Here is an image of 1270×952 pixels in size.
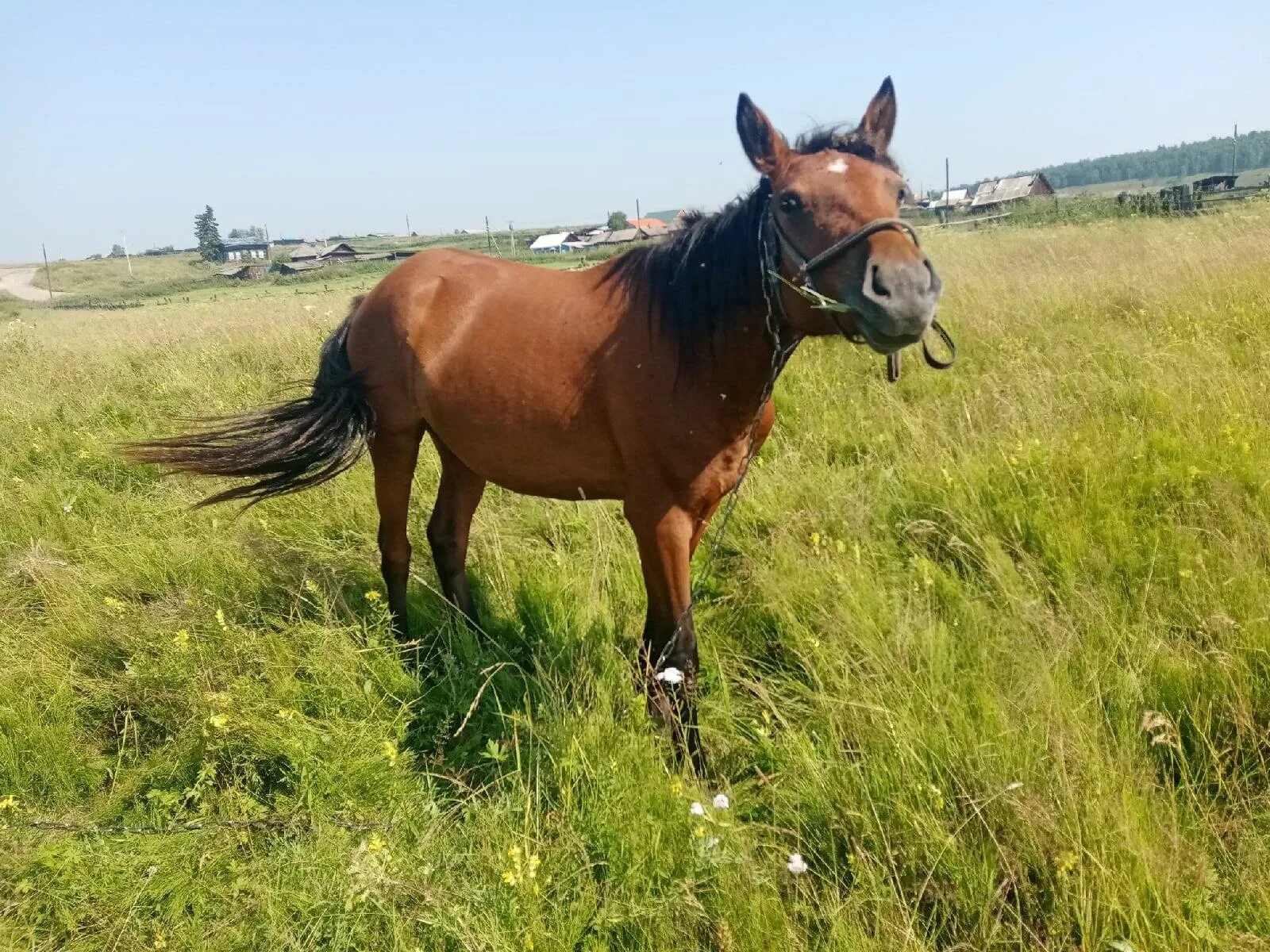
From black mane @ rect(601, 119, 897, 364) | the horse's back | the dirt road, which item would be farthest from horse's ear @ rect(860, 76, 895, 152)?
the dirt road

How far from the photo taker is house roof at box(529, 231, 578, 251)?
71438 millimetres

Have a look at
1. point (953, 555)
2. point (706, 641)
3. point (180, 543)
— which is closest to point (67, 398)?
point (180, 543)

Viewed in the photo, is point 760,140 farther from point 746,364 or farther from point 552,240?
point 552,240

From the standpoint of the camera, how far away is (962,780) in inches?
78.6

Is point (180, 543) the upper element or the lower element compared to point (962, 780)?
upper

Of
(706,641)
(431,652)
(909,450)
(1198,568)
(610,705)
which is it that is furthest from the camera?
(909,450)

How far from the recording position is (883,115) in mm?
2506

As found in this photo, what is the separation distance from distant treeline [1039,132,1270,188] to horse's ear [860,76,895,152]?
8826 cm

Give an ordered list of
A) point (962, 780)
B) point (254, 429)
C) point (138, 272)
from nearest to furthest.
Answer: point (962, 780) < point (254, 429) < point (138, 272)

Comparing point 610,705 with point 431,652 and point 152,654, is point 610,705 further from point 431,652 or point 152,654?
point 152,654

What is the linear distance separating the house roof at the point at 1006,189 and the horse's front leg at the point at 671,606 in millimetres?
45265

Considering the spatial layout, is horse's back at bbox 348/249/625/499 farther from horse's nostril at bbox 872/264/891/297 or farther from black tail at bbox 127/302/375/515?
horse's nostril at bbox 872/264/891/297

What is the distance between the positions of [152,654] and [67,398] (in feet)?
19.3

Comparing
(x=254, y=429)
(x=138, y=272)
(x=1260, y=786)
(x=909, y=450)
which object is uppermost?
(x=138, y=272)
